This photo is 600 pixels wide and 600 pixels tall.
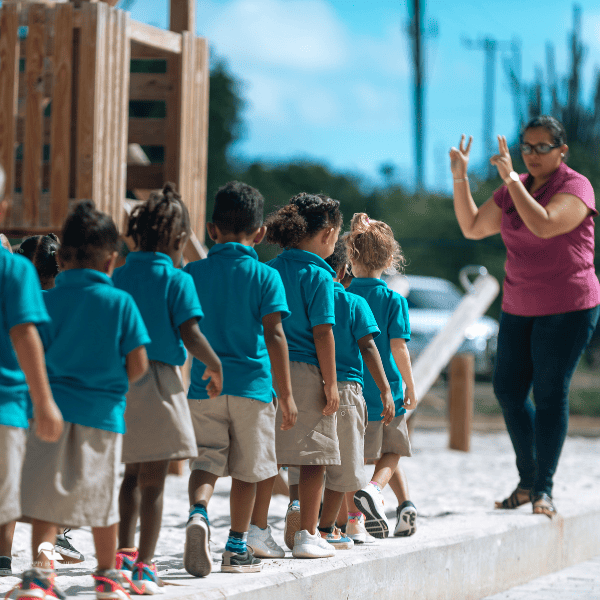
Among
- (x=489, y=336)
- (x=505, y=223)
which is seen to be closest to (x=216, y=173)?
(x=489, y=336)

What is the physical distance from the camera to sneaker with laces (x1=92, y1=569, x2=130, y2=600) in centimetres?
268

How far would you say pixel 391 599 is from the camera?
3707 millimetres

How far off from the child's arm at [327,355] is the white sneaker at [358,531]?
864mm

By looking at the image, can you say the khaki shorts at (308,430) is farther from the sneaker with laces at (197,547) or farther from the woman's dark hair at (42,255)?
the woman's dark hair at (42,255)

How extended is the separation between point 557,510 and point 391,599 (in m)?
1.62

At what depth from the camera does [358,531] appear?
4.16 m

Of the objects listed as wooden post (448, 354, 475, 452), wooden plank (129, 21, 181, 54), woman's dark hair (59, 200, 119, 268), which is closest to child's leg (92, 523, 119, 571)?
woman's dark hair (59, 200, 119, 268)

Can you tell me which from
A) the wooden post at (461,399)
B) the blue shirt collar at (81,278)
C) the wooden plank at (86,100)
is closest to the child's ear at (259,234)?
the blue shirt collar at (81,278)

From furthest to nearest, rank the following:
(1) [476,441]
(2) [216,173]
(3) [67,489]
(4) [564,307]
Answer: (2) [216,173] < (1) [476,441] < (4) [564,307] < (3) [67,489]

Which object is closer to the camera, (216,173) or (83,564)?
(83,564)

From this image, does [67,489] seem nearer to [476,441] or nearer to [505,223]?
[505,223]

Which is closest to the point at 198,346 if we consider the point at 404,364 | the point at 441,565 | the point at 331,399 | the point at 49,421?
the point at 49,421

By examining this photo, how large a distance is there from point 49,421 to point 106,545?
1.62 ft

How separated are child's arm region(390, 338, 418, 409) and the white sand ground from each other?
0.62 m
